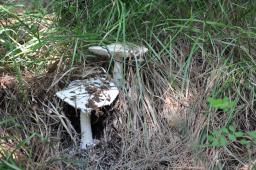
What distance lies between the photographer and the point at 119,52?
2232 millimetres

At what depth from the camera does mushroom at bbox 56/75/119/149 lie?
2.10 metres

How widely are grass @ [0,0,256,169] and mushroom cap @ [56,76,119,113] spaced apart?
0.10 metres

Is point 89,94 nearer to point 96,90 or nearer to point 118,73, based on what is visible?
point 96,90

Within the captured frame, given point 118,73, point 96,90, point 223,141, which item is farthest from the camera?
point 118,73

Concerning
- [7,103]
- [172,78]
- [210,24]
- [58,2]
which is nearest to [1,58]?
[7,103]

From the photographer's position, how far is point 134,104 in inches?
88.7

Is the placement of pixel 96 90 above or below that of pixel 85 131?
above

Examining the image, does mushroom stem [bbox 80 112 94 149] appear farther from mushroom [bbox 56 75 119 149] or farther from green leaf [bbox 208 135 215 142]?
green leaf [bbox 208 135 215 142]

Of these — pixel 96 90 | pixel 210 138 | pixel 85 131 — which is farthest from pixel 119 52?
pixel 210 138

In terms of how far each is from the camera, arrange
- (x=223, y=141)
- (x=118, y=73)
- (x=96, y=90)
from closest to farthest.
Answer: (x=223, y=141) → (x=96, y=90) → (x=118, y=73)

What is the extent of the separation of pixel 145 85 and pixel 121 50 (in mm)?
261

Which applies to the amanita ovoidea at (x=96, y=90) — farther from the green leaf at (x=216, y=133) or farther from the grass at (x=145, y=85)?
the green leaf at (x=216, y=133)

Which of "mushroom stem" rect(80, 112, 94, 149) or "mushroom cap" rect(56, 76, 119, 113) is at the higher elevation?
"mushroom cap" rect(56, 76, 119, 113)

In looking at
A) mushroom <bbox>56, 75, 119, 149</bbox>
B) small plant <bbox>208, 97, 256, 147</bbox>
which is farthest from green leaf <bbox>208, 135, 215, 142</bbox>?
mushroom <bbox>56, 75, 119, 149</bbox>
